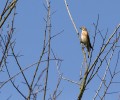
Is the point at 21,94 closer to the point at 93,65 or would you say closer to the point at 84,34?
the point at 93,65

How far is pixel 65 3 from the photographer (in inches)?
141

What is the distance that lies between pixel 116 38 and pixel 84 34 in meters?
5.36

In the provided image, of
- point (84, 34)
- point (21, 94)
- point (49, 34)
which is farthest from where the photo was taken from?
point (84, 34)

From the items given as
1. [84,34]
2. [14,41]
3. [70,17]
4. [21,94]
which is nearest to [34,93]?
[21,94]

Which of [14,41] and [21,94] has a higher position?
[14,41]

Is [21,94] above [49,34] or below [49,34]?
below

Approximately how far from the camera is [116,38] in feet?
12.1

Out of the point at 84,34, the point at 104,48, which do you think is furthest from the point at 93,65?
the point at 84,34

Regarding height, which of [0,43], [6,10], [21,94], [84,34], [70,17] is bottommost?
[21,94]

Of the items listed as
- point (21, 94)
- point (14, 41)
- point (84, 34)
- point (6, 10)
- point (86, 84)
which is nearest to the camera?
point (6, 10)

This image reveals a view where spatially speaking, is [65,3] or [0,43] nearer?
[65,3]

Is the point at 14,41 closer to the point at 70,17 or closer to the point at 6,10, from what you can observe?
the point at 70,17

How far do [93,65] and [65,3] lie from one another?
2.74 ft

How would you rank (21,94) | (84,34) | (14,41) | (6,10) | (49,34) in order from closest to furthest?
1. (6,10)
2. (21,94)
3. (49,34)
4. (14,41)
5. (84,34)
